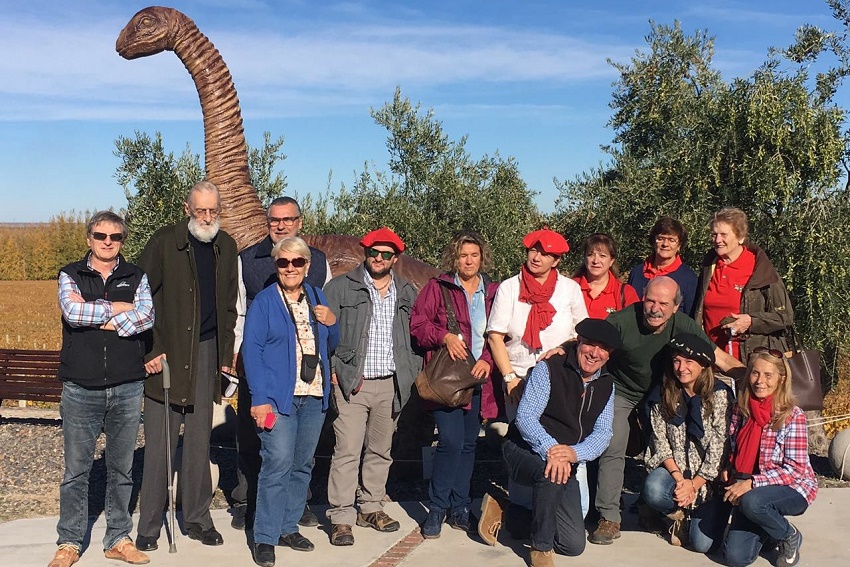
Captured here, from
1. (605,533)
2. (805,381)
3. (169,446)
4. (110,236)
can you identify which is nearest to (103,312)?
(110,236)

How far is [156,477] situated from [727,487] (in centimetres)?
306

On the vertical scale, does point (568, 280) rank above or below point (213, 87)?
below

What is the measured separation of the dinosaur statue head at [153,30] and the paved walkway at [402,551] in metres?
4.20

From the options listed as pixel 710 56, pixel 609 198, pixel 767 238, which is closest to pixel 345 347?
pixel 767 238

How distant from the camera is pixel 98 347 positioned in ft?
14.7

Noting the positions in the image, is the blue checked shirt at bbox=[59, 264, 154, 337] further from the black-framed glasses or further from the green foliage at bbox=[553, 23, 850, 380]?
the green foliage at bbox=[553, 23, 850, 380]

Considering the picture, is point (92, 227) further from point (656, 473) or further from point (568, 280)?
point (656, 473)

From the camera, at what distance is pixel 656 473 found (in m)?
5.16

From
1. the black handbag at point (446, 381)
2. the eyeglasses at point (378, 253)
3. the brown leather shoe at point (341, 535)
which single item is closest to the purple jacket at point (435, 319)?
the black handbag at point (446, 381)

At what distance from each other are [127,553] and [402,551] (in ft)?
4.73

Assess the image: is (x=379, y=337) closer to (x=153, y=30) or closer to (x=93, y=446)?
(x=93, y=446)

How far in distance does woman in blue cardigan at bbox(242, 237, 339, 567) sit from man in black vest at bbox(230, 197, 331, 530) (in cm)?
49

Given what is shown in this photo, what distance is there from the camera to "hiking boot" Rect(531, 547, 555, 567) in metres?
4.71

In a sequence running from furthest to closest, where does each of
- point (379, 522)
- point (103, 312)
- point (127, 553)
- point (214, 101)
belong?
point (214, 101), point (379, 522), point (127, 553), point (103, 312)
